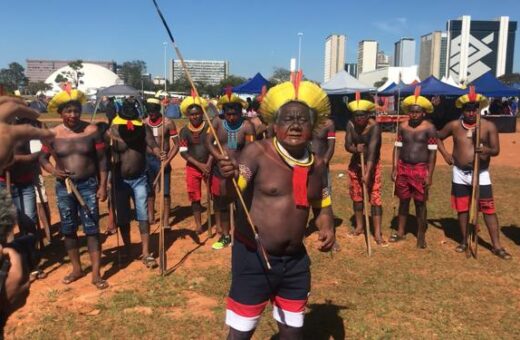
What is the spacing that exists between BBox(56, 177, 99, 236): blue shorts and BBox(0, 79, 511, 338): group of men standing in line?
0.04ft

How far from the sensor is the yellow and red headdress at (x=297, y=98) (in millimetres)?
3529

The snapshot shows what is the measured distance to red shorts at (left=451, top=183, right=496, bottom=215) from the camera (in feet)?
22.5

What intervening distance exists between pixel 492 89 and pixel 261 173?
24.3m

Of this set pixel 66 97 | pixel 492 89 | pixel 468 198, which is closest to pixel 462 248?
pixel 468 198

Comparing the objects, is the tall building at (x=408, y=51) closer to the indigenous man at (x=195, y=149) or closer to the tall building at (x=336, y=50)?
the tall building at (x=336, y=50)

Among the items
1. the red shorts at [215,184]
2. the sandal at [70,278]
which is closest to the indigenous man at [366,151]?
the red shorts at [215,184]

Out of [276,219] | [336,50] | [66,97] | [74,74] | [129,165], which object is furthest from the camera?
[74,74]

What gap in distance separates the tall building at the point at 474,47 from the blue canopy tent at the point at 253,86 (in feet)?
131

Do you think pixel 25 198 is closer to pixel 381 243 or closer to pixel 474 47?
pixel 381 243

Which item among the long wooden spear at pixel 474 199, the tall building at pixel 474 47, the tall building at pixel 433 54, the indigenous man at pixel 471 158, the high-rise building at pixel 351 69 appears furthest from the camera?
the tall building at pixel 433 54

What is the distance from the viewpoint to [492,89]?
958 inches

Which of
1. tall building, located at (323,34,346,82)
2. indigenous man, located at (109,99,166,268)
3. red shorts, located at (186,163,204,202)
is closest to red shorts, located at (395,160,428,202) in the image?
red shorts, located at (186,163,204,202)

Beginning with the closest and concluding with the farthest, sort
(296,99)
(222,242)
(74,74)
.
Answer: (296,99), (222,242), (74,74)

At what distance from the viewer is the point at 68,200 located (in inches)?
225
